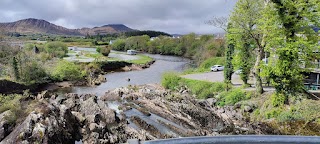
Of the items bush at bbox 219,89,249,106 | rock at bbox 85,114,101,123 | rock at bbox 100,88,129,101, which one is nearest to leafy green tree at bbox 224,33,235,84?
bush at bbox 219,89,249,106

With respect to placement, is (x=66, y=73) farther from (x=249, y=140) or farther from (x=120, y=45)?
(x=120, y=45)

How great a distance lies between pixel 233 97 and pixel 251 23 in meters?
6.11

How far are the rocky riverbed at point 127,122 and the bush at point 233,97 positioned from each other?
44.4 inches

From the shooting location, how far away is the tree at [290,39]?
1762cm

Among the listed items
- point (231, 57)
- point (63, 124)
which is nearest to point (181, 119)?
point (63, 124)

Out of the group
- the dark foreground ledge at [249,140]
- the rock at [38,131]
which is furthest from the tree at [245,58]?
the dark foreground ledge at [249,140]

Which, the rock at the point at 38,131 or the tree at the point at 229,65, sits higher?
the tree at the point at 229,65

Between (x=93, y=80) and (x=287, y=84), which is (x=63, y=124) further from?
(x=93, y=80)

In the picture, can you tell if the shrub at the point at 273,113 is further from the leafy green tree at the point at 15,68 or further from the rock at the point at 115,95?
the leafy green tree at the point at 15,68

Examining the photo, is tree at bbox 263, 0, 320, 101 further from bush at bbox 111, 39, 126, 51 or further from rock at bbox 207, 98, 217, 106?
bush at bbox 111, 39, 126, 51

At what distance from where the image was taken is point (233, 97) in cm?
2186

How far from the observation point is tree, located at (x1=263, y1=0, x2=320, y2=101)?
17.6 metres

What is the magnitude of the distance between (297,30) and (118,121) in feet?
43.9

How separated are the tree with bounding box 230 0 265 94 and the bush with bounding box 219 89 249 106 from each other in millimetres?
1248
